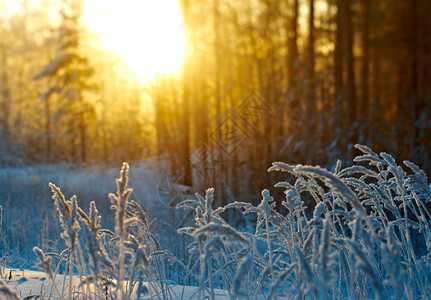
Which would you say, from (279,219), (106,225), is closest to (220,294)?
A: (279,219)

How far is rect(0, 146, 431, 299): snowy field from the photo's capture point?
1.55 m

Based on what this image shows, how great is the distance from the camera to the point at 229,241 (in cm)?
184

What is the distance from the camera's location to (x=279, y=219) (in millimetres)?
2422

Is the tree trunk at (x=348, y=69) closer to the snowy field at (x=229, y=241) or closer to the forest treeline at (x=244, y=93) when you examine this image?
the forest treeline at (x=244, y=93)

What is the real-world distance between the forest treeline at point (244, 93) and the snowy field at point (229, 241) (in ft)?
7.07

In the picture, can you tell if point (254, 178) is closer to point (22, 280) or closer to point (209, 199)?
point (22, 280)

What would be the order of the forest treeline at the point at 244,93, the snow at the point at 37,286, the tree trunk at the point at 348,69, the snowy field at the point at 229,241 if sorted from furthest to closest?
the tree trunk at the point at 348,69, the forest treeline at the point at 244,93, the snow at the point at 37,286, the snowy field at the point at 229,241

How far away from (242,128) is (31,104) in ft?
Result: 99.0

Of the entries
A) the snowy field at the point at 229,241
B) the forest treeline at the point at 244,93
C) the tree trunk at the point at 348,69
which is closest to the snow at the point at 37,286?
the snowy field at the point at 229,241

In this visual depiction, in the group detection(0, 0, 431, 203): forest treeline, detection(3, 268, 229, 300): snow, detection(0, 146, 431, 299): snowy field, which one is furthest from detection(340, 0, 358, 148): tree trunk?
detection(3, 268, 229, 300): snow

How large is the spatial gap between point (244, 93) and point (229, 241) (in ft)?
76.9

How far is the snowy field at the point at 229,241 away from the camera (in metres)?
1.55

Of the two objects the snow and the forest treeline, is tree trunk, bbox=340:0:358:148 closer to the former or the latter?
the forest treeline

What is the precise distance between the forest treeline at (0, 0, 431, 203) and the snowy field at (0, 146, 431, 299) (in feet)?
7.07
